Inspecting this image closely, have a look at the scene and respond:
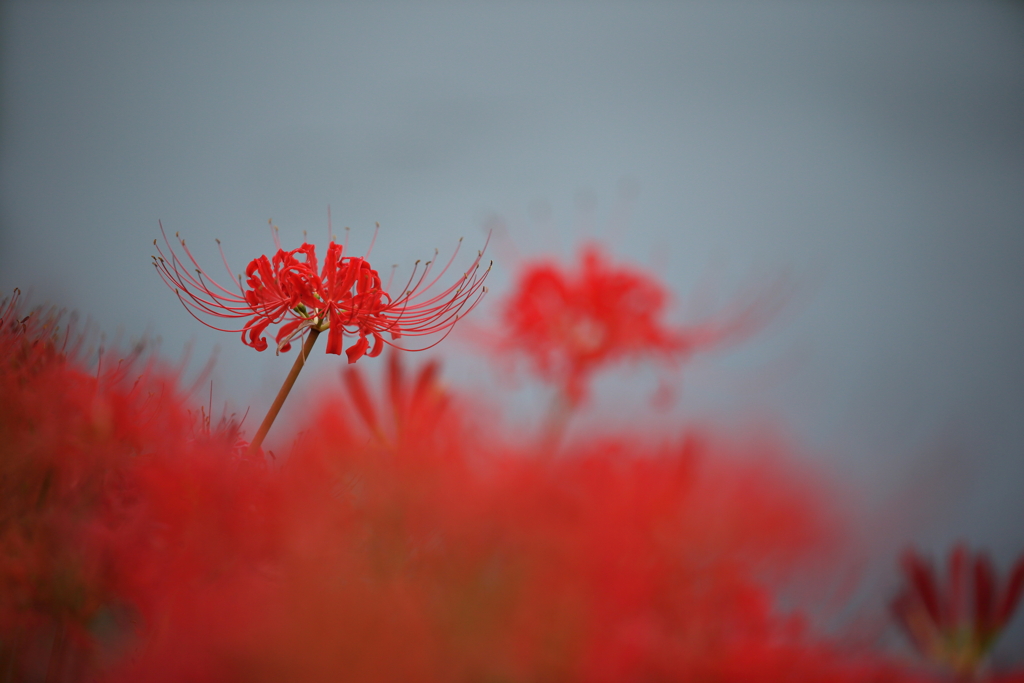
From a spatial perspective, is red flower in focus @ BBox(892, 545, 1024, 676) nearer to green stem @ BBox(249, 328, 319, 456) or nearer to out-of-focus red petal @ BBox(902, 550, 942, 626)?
out-of-focus red petal @ BBox(902, 550, 942, 626)

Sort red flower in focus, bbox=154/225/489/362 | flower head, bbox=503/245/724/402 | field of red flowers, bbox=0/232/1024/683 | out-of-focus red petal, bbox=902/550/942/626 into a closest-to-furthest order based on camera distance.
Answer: field of red flowers, bbox=0/232/1024/683 → red flower in focus, bbox=154/225/489/362 → out-of-focus red petal, bbox=902/550/942/626 → flower head, bbox=503/245/724/402

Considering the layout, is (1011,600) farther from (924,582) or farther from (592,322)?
(592,322)

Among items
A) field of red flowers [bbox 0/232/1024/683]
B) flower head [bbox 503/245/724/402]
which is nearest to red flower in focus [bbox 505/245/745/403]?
flower head [bbox 503/245/724/402]

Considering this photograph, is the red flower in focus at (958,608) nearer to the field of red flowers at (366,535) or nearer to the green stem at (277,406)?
the field of red flowers at (366,535)

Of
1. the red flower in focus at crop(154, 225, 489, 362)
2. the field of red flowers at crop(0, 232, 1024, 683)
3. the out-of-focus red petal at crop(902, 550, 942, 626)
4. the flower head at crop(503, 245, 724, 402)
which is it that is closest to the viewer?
the field of red flowers at crop(0, 232, 1024, 683)

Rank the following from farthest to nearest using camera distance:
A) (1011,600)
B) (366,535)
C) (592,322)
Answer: (592,322) → (1011,600) → (366,535)

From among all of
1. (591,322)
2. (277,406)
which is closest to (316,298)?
(277,406)
